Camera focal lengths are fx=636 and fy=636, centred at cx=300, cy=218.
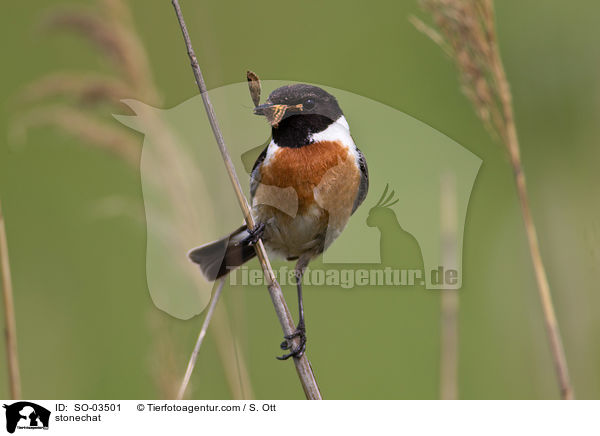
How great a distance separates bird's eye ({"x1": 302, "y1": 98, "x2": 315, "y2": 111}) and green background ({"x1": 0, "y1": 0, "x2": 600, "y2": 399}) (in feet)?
0.76

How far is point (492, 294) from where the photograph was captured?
2.78m

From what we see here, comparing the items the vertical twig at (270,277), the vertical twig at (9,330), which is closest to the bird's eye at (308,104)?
the vertical twig at (270,277)

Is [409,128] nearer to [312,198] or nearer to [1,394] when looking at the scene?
[312,198]

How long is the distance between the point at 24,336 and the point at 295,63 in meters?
1.74

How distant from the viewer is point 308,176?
2207mm

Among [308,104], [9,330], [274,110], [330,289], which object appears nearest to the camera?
[9,330]

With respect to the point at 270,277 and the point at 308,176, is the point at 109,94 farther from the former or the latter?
the point at 270,277

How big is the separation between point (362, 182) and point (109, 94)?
35.2 inches

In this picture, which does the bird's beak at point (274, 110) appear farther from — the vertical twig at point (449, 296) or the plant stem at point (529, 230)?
the plant stem at point (529, 230)

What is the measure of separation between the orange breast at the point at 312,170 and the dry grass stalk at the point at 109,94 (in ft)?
1.21

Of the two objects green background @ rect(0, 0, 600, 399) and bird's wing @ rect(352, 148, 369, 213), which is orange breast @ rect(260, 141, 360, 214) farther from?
green background @ rect(0, 0, 600, 399)

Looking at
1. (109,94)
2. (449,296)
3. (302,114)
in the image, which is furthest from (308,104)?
(449,296)

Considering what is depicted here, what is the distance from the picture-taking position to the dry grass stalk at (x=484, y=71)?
5.41 feet

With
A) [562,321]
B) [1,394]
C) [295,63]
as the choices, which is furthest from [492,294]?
[1,394]
